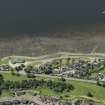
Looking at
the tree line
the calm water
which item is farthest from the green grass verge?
the calm water

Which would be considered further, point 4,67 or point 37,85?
point 4,67

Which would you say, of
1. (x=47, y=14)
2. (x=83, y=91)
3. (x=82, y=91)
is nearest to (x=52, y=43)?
(x=47, y=14)

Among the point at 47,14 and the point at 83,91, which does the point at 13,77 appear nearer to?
the point at 83,91

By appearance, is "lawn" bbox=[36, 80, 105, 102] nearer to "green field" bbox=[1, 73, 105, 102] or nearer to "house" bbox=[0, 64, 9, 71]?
"green field" bbox=[1, 73, 105, 102]

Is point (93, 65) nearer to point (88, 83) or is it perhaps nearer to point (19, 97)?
point (88, 83)

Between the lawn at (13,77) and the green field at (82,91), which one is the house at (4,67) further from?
the green field at (82,91)

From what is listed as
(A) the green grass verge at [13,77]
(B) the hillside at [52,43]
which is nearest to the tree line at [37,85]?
(A) the green grass verge at [13,77]

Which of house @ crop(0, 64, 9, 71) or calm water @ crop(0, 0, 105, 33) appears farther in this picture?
calm water @ crop(0, 0, 105, 33)

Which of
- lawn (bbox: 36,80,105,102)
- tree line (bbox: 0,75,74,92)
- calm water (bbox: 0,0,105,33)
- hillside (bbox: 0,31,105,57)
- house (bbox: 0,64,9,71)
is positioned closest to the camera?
lawn (bbox: 36,80,105,102)
